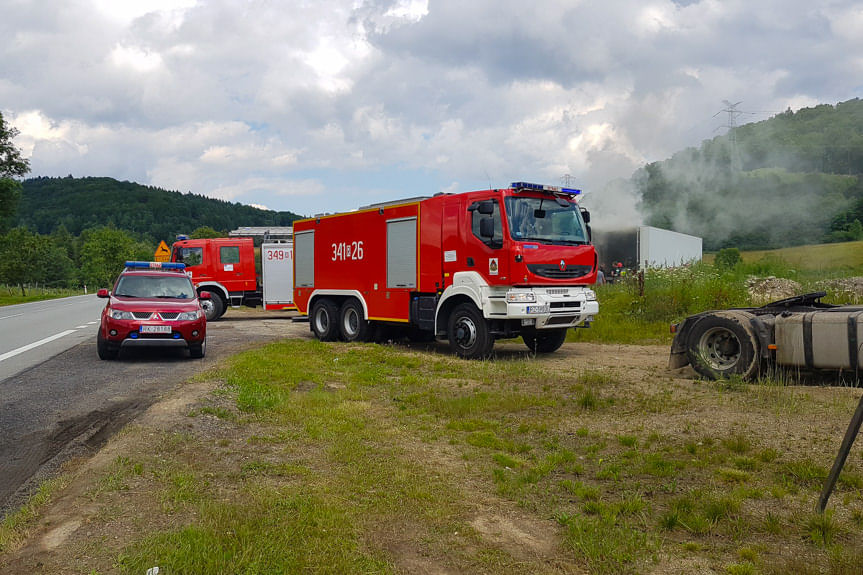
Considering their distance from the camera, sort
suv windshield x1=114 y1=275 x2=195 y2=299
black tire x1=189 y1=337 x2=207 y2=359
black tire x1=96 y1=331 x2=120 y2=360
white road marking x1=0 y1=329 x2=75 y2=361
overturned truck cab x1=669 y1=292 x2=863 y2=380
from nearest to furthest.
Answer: overturned truck cab x1=669 y1=292 x2=863 y2=380
black tire x1=96 y1=331 x2=120 y2=360
black tire x1=189 y1=337 x2=207 y2=359
suv windshield x1=114 y1=275 x2=195 y2=299
white road marking x1=0 y1=329 x2=75 y2=361

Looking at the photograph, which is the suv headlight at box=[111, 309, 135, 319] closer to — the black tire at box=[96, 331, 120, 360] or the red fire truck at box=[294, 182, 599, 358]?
the black tire at box=[96, 331, 120, 360]

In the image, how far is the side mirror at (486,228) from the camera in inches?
442

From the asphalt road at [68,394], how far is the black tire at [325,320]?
1.28 m

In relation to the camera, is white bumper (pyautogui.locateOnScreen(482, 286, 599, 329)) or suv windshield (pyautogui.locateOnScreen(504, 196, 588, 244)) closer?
white bumper (pyautogui.locateOnScreen(482, 286, 599, 329))

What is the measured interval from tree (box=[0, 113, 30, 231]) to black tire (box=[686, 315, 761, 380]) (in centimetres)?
4356

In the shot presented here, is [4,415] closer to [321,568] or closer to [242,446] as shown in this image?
[242,446]

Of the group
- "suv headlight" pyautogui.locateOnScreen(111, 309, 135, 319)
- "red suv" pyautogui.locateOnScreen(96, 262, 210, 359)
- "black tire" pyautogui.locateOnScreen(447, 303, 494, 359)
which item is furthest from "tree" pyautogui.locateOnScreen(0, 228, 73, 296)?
"black tire" pyautogui.locateOnScreen(447, 303, 494, 359)

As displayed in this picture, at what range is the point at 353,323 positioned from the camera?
15211mm

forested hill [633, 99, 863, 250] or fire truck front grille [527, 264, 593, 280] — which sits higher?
forested hill [633, 99, 863, 250]

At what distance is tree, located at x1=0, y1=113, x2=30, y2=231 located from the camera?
41281 mm

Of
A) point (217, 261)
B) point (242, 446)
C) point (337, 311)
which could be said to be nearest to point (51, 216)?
point (217, 261)

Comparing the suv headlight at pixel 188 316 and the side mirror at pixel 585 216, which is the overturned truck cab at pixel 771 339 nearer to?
the side mirror at pixel 585 216

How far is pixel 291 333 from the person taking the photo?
58.4 feet

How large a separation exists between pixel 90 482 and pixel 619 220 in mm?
28330
